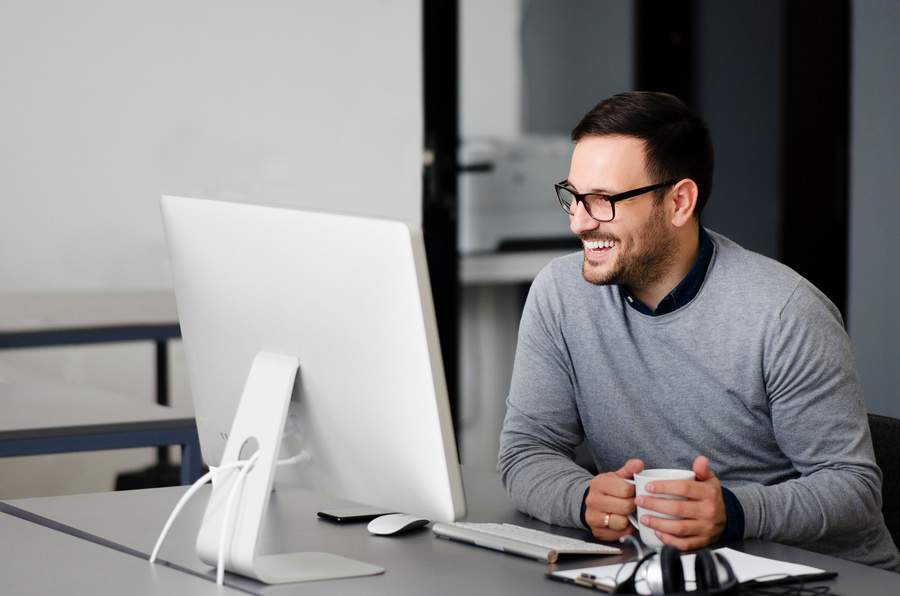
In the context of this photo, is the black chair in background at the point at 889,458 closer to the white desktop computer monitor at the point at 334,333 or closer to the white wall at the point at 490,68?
the white desktop computer monitor at the point at 334,333

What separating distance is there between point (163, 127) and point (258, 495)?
235cm

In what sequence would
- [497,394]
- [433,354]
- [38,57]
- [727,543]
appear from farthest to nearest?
[497,394], [38,57], [727,543], [433,354]

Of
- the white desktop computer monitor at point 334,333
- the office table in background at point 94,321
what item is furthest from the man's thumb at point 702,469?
the office table in background at point 94,321

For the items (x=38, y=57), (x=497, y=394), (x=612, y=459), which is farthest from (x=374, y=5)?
(x=612, y=459)

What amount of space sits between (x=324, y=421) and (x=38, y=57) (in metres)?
2.26

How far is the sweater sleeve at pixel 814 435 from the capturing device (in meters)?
1.51

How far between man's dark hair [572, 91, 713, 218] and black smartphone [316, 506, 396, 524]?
581mm

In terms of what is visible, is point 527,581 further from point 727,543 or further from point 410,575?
point 727,543

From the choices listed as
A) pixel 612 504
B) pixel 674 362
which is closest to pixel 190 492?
pixel 612 504

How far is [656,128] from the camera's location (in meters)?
1.75

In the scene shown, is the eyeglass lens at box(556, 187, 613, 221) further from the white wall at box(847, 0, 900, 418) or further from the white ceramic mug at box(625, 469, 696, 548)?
the white wall at box(847, 0, 900, 418)

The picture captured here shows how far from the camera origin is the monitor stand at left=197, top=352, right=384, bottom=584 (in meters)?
1.31

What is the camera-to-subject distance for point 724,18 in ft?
12.8

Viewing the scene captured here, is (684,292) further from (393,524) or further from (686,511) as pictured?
(393,524)
